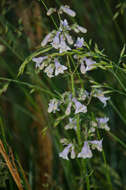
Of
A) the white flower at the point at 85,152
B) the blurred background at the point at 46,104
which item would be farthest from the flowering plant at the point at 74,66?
the blurred background at the point at 46,104

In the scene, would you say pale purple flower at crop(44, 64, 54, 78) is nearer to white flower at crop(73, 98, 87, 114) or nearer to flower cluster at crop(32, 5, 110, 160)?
flower cluster at crop(32, 5, 110, 160)

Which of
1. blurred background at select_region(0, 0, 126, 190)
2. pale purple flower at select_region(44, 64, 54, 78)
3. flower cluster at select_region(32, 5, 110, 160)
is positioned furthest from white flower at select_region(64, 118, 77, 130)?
blurred background at select_region(0, 0, 126, 190)

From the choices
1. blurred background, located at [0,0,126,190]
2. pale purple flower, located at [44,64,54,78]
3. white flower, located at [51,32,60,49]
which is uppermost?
white flower, located at [51,32,60,49]

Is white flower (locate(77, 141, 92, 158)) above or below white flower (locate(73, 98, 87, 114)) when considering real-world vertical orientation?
below

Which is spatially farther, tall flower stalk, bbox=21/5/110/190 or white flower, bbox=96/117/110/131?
white flower, bbox=96/117/110/131

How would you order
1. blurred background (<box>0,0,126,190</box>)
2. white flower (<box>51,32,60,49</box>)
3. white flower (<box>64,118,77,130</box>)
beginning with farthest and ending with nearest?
1. blurred background (<box>0,0,126,190</box>)
2. white flower (<box>64,118,77,130</box>)
3. white flower (<box>51,32,60,49</box>)

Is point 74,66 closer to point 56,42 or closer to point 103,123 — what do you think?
point 56,42

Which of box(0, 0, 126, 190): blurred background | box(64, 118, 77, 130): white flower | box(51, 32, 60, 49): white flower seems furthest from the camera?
box(0, 0, 126, 190): blurred background

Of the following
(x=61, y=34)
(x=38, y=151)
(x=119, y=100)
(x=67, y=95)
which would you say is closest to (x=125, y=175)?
(x=119, y=100)

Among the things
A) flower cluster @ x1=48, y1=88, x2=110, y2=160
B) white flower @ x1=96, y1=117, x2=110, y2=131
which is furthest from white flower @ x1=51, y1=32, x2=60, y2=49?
white flower @ x1=96, y1=117, x2=110, y2=131

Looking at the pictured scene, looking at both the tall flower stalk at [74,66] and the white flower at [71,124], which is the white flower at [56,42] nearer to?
the tall flower stalk at [74,66]

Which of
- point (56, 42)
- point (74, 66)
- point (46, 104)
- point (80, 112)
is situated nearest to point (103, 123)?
point (80, 112)

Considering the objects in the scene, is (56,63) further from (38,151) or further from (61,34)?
(38,151)
